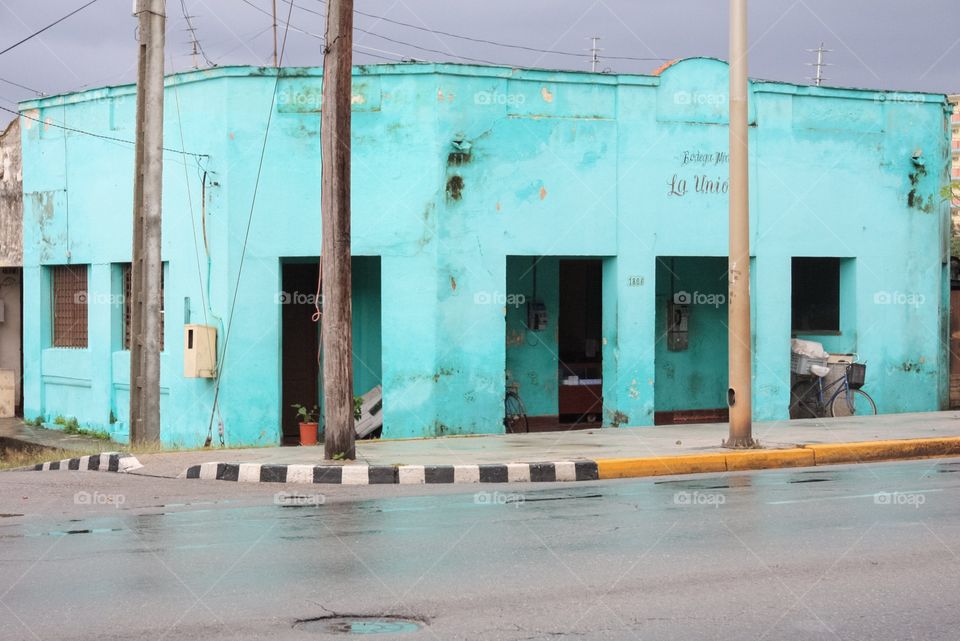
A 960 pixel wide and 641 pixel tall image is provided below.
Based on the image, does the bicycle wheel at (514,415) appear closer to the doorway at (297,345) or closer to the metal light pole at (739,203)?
the doorway at (297,345)

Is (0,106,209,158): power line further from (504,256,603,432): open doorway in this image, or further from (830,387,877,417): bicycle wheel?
(830,387,877,417): bicycle wheel

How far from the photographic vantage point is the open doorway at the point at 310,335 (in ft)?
62.7

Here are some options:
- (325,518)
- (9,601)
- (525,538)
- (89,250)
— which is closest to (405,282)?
(89,250)

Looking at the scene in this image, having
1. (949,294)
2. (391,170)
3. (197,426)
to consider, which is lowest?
(197,426)

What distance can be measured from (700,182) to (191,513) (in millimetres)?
11273

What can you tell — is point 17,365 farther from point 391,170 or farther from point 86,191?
point 391,170

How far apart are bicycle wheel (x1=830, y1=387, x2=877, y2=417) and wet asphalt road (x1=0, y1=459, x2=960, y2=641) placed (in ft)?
26.9

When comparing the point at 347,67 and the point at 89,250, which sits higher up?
the point at 347,67

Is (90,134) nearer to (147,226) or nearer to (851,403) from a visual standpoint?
(147,226)

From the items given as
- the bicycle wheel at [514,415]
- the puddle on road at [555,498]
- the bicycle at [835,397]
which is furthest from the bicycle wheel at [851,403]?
the puddle on road at [555,498]

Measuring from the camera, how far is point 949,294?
68.4 ft

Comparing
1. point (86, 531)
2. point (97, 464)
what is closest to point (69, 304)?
point (97, 464)

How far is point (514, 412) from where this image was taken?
62.9 ft

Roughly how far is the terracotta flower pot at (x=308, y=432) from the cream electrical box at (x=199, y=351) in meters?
1.52
